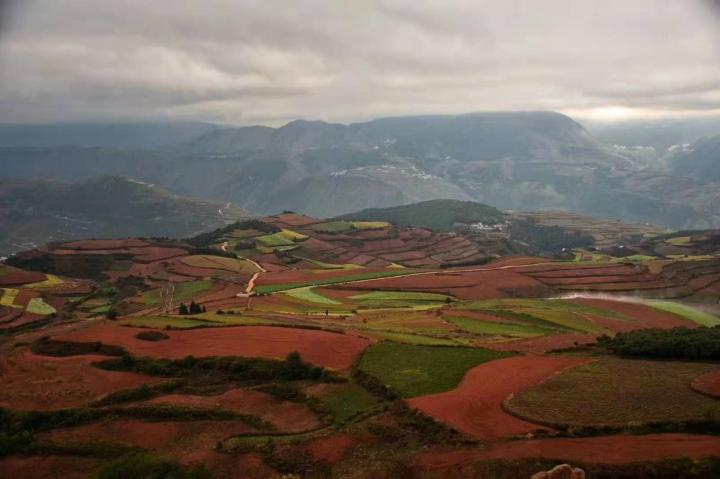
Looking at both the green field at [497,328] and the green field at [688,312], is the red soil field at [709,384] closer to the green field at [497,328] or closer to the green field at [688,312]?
the green field at [497,328]

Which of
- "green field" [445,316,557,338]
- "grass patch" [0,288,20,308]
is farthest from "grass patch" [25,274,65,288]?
"green field" [445,316,557,338]

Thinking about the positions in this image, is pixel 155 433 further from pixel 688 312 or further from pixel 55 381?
pixel 688 312

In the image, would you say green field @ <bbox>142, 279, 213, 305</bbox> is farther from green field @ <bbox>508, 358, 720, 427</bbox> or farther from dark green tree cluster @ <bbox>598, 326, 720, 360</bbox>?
green field @ <bbox>508, 358, 720, 427</bbox>

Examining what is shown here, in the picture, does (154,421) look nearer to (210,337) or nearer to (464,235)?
(210,337)

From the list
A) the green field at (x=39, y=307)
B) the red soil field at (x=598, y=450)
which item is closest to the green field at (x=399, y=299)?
the green field at (x=39, y=307)

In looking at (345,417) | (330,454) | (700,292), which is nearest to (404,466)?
(330,454)

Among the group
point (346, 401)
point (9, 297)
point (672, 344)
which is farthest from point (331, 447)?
point (9, 297)
